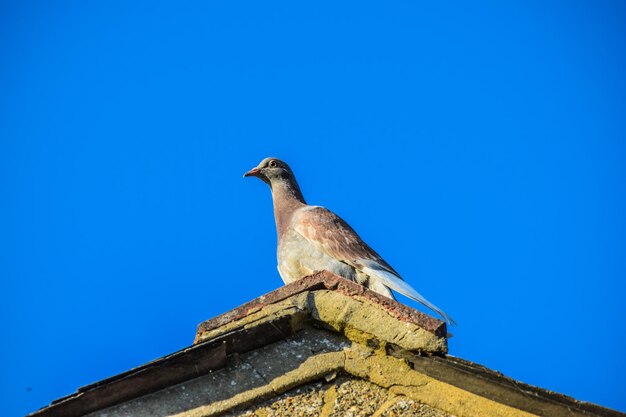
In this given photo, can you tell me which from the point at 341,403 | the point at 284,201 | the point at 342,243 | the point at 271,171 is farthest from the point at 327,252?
the point at 341,403

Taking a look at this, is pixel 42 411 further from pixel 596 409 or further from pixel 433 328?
pixel 596 409

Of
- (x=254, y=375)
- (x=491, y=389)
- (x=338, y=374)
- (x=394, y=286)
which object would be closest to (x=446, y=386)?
(x=491, y=389)

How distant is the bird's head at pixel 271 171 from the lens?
358 inches

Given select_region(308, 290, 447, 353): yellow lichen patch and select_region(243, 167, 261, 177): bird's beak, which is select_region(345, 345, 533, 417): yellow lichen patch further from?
select_region(243, 167, 261, 177): bird's beak

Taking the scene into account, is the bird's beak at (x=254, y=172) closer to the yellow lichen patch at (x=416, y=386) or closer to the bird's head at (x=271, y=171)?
the bird's head at (x=271, y=171)

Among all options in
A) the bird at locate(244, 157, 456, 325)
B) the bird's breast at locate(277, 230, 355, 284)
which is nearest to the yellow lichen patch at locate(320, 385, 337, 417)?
the bird at locate(244, 157, 456, 325)

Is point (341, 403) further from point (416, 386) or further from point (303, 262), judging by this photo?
point (303, 262)

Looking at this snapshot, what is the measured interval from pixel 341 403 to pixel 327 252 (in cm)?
418

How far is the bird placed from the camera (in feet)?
24.1

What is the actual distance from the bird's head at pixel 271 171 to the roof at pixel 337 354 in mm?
5163

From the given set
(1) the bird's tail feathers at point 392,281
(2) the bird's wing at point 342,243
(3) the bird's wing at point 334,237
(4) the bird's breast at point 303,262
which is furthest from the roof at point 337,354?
Result: (3) the bird's wing at point 334,237

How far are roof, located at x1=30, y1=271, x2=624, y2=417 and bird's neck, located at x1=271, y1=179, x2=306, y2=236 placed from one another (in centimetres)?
425

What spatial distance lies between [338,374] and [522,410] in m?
0.70

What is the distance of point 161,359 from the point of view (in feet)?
11.5
